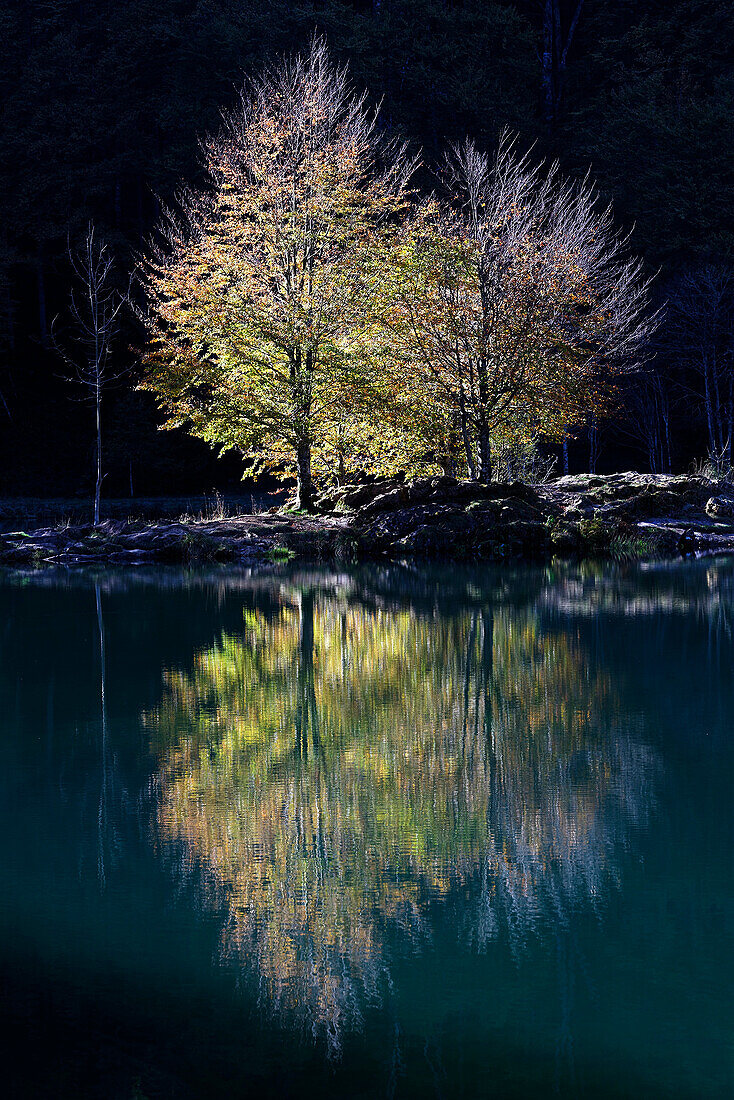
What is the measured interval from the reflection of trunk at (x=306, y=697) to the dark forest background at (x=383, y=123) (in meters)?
28.2

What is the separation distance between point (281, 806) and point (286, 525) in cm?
1882

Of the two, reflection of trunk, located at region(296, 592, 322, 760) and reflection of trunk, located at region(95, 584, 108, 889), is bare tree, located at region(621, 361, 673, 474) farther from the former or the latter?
reflection of trunk, located at region(95, 584, 108, 889)

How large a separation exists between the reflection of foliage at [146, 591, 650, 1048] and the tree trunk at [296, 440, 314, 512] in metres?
16.4

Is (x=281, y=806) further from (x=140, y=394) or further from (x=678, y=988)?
(x=140, y=394)

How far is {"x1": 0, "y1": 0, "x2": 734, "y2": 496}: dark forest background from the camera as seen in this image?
135ft

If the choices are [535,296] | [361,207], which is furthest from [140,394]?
[535,296]

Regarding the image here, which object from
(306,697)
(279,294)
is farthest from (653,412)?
(306,697)

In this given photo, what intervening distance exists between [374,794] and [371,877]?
112 centimetres

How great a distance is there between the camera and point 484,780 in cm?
586

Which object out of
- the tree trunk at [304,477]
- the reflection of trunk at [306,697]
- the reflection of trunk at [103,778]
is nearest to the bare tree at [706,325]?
the tree trunk at [304,477]

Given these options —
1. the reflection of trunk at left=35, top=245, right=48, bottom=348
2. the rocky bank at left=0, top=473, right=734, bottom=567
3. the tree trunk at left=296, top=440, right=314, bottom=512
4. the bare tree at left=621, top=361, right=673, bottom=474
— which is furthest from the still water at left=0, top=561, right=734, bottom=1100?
the reflection of trunk at left=35, top=245, right=48, bottom=348

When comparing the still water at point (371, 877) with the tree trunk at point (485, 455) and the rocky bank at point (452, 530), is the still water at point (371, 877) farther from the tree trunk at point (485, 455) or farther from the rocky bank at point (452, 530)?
the tree trunk at point (485, 455)

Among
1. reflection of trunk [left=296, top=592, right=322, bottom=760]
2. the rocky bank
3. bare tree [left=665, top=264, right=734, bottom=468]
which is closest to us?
reflection of trunk [left=296, top=592, right=322, bottom=760]

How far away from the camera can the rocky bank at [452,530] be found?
22.4 meters
